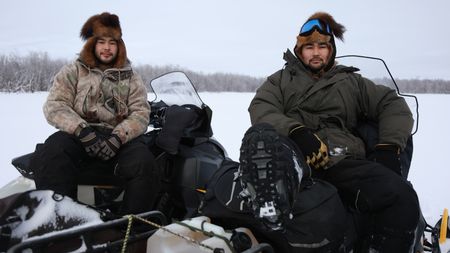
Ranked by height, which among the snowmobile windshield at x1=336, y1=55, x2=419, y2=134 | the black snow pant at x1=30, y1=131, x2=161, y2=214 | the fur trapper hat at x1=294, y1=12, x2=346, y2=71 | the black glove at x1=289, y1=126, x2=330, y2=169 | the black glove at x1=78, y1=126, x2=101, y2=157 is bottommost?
the black snow pant at x1=30, y1=131, x2=161, y2=214

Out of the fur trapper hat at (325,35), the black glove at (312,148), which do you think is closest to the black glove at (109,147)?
the black glove at (312,148)

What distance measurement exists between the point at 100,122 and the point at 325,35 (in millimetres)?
1601

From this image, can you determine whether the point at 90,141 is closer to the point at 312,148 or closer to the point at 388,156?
the point at 312,148

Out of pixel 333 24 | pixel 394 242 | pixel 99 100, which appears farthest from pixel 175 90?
pixel 394 242

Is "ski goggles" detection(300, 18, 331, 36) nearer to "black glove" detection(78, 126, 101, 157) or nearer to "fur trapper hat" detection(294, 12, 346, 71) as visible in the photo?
"fur trapper hat" detection(294, 12, 346, 71)

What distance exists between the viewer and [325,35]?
2.86m

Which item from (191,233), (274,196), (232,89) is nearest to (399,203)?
A: (274,196)

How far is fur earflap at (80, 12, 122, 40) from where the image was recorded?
313cm

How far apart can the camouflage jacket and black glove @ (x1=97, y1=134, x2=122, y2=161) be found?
7cm

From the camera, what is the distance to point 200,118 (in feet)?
10.1

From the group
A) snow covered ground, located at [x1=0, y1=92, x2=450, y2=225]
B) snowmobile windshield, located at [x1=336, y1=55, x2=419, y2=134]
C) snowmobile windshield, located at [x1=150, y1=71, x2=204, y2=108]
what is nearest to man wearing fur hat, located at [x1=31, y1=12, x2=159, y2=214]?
snowmobile windshield, located at [x1=150, y1=71, x2=204, y2=108]

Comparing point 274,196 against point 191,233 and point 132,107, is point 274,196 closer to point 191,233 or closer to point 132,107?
point 191,233

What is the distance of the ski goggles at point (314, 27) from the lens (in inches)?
112

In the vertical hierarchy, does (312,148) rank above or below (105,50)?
below
